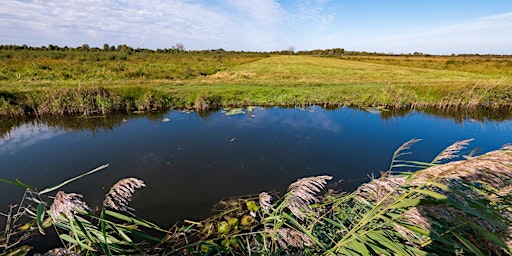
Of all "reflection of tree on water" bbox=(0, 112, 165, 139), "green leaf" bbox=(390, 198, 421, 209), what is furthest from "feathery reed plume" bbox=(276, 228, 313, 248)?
"reflection of tree on water" bbox=(0, 112, 165, 139)

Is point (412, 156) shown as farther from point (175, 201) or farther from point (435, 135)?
point (175, 201)

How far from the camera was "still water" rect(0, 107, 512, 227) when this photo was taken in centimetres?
670

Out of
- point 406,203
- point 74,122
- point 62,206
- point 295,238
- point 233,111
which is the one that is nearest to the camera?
point 406,203

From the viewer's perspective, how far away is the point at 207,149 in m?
9.20

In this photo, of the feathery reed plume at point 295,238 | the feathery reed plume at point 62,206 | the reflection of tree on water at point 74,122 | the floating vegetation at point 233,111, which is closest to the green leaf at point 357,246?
the feathery reed plume at point 295,238

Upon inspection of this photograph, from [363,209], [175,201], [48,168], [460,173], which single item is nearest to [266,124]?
[175,201]

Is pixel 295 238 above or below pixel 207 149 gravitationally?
above

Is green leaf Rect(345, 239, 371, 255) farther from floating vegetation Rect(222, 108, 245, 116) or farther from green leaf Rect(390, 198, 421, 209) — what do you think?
floating vegetation Rect(222, 108, 245, 116)

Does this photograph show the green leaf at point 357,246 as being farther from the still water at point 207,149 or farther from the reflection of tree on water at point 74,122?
the reflection of tree on water at point 74,122

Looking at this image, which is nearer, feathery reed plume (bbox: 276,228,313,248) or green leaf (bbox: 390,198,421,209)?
green leaf (bbox: 390,198,421,209)

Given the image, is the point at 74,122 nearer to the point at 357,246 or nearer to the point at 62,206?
the point at 62,206

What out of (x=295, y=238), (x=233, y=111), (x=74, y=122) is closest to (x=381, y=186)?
(x=295, y=238)

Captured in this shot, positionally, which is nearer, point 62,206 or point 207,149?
point 62,206

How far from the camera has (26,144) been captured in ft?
31.1
